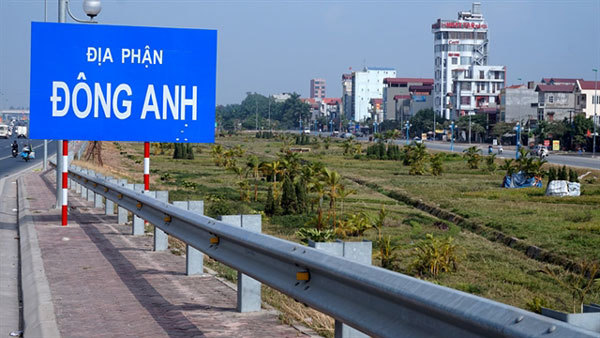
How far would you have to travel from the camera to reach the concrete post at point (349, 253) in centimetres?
525

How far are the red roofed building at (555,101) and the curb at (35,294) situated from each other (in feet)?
381

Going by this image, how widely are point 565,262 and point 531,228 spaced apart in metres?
6.20

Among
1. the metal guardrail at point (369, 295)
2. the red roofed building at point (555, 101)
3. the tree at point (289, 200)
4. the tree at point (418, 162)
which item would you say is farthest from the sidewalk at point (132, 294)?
the red roofed building at point (555, 101)

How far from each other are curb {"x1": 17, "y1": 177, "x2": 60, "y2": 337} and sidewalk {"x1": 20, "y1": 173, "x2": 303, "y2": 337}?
98mm

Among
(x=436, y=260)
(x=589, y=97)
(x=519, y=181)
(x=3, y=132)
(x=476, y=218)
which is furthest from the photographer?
(x=3, y=132)

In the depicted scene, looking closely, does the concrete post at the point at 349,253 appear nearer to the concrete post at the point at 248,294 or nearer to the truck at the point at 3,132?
the concrete post at the point at 248,294

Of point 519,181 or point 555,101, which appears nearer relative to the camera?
point 519,181

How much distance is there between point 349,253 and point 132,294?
3867mm

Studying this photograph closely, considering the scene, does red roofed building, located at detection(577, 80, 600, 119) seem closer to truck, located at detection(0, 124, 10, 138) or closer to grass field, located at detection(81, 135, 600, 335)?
grass field, located at detection(81, 135, 600, 335)

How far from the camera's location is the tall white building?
526 feet

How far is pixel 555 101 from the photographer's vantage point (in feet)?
403

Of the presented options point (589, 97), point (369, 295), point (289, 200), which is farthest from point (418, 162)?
point (589, 97)

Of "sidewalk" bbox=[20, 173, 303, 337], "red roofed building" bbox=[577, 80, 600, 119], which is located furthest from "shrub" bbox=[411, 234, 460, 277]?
"red roofed building" bbox=[577, 80, 600, 119]

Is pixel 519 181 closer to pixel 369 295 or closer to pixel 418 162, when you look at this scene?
pixel 418 162
